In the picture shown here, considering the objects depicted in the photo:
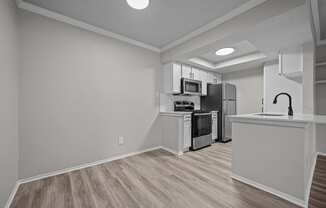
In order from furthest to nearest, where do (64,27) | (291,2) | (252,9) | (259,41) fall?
(259,41) < (64,27) < (252,9) < (291,2)

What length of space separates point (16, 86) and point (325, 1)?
4.26 meters

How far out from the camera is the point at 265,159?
1646 millimetres

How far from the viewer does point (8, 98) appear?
1474 mm

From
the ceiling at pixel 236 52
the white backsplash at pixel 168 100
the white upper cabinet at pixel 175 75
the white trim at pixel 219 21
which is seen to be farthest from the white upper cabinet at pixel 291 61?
the white backsplash at pixel 168 100

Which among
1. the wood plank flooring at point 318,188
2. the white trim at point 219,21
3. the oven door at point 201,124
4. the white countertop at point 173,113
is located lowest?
the wood plank flooring at point 318,188

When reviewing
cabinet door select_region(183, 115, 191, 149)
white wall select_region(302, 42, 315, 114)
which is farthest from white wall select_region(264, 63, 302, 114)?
cabinet door select_region(183, 115, 191, 149)

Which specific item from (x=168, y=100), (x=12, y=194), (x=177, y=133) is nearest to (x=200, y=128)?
(x=177, y=133)

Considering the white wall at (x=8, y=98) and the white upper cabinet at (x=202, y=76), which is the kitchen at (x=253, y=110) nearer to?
the white upper cabinet at (x=202, y=76)

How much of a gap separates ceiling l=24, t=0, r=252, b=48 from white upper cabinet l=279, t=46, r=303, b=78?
5.11 feet

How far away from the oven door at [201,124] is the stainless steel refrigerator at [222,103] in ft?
1.84

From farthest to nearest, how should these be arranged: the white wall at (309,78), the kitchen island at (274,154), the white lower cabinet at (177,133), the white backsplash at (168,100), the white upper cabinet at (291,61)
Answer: the white backsplash at (168,100), the white lower cabinet at (177,133), the white upper cabinet at (291,61), the white wall at (309,78), the kitchen island at (274,154)

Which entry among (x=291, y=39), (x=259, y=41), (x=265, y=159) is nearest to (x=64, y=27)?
(x=259, y=41)

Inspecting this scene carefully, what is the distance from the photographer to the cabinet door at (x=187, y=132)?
10.0ft

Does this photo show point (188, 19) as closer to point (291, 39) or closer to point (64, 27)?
point (291, 39)
